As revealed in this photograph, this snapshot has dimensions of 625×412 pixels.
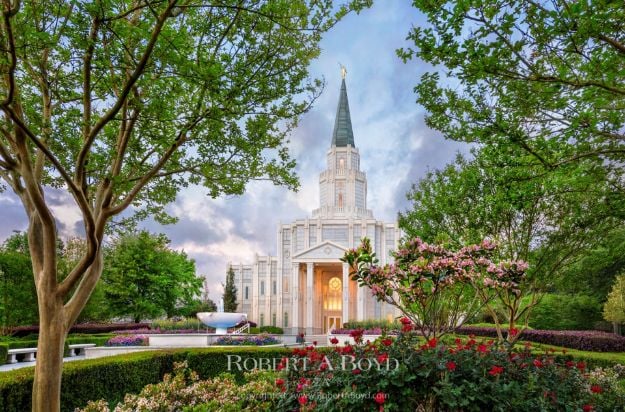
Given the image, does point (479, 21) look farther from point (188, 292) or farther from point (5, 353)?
point (188, 292)

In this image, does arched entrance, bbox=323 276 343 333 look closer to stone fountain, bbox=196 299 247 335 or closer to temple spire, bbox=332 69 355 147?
temple spire, bbox=332 69 355 147

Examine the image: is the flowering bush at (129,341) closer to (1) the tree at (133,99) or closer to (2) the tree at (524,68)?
(1) the tree at (133,99)

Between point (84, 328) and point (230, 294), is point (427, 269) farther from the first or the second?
point (230, 294)

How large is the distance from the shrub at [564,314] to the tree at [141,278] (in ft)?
86.2

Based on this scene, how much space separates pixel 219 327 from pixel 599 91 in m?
21.3

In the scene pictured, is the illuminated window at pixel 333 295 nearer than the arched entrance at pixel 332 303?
No

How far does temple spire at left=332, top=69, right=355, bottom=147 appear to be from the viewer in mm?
59844

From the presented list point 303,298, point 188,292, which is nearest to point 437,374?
point 188,292

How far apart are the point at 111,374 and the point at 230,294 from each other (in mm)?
45230

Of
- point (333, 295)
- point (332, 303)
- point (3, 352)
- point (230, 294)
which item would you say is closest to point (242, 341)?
point (3, 352)

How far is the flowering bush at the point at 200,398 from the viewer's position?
5770 millimetres

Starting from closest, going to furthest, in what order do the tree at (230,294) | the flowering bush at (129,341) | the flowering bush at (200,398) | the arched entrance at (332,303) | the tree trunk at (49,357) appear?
the flowering bush at (200,398) < the tree trunk at (49,357) < the flowering bush at (129,341) < the arched entrance at (332,303) < the tree at (230,294)

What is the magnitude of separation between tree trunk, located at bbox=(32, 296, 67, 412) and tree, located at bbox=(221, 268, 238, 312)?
47.9m

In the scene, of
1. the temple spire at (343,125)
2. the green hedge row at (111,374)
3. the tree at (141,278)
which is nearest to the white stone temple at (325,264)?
the temple spire at (343,125)
